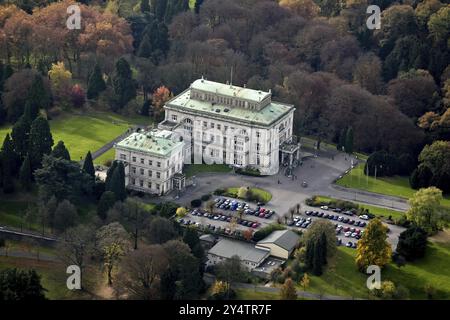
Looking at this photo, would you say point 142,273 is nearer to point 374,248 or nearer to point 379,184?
point 374,248

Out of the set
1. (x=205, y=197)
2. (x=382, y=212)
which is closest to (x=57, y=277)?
(x=205, y=197)

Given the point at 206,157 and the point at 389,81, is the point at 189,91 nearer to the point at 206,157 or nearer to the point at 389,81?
the point at 206,157

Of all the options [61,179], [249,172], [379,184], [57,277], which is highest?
[61,179]

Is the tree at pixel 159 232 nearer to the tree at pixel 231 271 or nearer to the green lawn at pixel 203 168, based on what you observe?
the tree at pixel 231 271

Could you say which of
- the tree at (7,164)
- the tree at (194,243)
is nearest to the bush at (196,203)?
the tree at (194,243)

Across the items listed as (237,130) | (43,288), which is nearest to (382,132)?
(237,130)

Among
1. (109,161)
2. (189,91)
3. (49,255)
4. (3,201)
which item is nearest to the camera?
(49,255)

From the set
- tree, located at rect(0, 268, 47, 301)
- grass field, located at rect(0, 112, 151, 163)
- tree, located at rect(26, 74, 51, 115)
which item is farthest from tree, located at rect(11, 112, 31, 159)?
tree, located at rect(0, 268, 47, 301)
